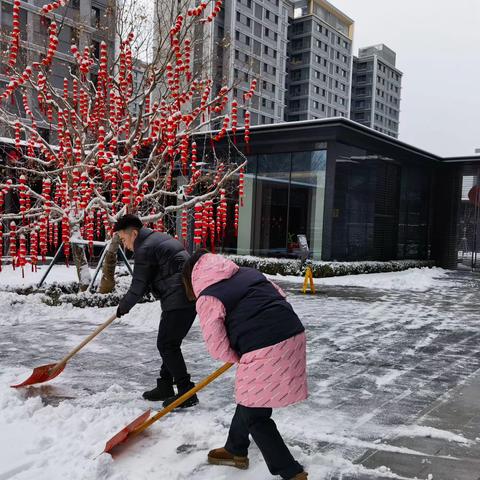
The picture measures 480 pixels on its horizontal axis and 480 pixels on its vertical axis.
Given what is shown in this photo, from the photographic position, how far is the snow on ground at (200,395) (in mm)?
3664

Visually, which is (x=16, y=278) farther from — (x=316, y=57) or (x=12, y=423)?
(x=316, y=57)

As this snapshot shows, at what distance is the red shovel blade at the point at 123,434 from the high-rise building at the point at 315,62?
72.5 m

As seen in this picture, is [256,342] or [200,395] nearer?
[256,342]

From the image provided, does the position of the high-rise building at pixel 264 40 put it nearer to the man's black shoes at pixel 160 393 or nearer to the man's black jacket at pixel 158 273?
the man's black jacket at pixel 158 273

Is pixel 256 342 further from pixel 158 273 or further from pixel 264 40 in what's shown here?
pixel 264 40

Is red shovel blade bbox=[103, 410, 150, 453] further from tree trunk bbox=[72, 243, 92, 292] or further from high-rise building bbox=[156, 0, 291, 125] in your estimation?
high-rise building bbox=[156, 0, 291, 125]

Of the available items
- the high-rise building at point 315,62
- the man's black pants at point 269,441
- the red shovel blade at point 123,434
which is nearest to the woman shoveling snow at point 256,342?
the man's black pants at point 269,441

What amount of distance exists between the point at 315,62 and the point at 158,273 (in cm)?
7617

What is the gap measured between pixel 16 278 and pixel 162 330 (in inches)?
402

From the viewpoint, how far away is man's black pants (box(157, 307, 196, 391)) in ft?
15.4

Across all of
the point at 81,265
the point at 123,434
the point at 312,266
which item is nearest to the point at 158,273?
the point at 123,434

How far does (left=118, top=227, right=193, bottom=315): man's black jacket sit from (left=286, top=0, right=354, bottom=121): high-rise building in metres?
71.5

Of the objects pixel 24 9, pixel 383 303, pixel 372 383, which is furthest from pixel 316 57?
pixel 372 383

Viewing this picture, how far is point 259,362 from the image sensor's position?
10.1 feet
